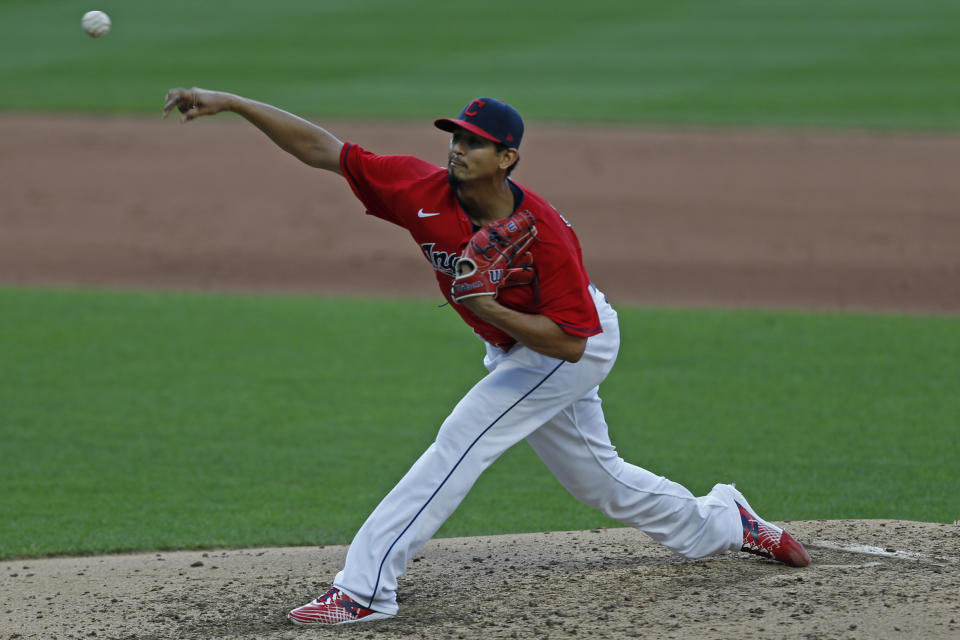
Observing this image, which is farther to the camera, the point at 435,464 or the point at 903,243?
the point at 903,243

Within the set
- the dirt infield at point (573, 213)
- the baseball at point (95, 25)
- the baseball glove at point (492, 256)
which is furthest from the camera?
the dirt infield at point (573, 213)

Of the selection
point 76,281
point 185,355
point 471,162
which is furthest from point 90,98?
point 471,162

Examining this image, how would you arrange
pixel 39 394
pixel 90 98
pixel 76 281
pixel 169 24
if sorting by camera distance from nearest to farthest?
pixel 39 394 → pixel 76 281 → pixel 90 98 → pixel 169 24

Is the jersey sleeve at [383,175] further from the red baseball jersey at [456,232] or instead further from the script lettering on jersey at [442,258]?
the script lettering on jersey at [442,258]

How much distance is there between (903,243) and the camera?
12641 mm

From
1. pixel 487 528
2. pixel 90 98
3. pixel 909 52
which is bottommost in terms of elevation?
pixel 487 528

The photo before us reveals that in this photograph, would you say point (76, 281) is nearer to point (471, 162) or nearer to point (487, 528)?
point (487, 528)

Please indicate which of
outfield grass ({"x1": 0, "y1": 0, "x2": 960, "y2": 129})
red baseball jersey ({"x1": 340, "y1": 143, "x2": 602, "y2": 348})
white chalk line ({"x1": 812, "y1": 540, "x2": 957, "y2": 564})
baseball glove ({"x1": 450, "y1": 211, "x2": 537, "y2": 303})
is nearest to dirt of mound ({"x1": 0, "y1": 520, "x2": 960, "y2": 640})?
white chalk line ({"x1": 812, "y1": 540, "x2": 957, "y2": 564})

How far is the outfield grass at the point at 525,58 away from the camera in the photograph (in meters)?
19.6

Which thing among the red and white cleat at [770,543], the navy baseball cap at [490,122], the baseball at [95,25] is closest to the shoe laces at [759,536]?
the red and white cleat at [770,543]

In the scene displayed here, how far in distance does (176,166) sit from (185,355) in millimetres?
7785

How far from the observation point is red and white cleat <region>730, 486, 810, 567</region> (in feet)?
15.5

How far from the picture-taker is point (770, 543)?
15.5 feet

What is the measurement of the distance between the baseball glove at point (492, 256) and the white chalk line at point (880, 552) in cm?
200
